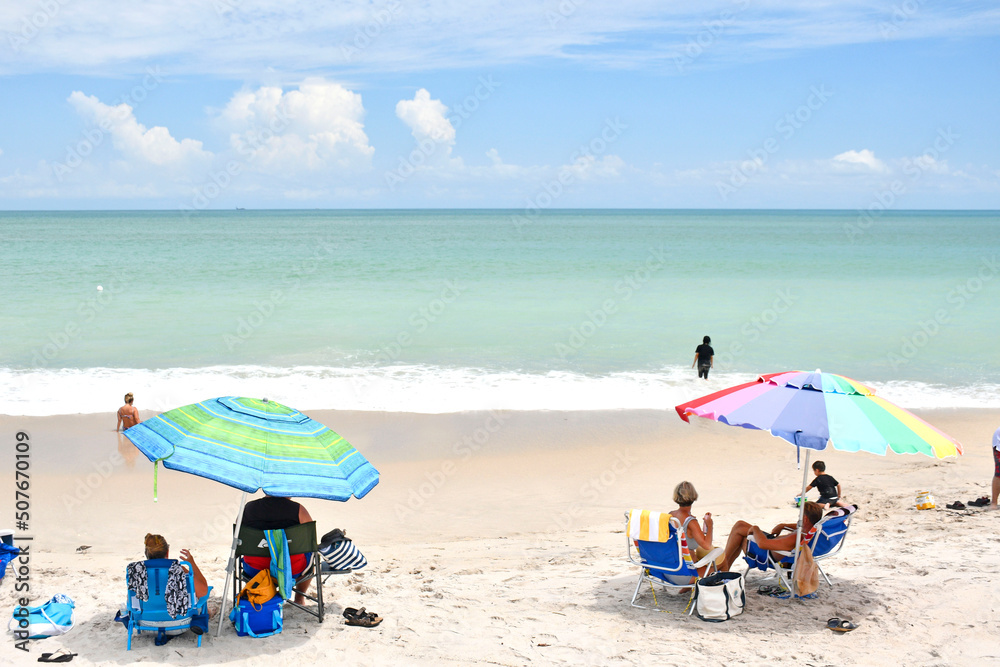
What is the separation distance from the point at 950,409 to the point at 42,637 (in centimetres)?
1464

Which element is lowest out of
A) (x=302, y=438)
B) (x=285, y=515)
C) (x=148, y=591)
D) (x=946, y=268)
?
(x=148, y=591)

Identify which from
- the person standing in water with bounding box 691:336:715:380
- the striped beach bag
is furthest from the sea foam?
the striped beach bag

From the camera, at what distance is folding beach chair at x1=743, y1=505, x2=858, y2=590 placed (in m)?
6.32

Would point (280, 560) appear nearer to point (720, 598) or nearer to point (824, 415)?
point (720, 598)

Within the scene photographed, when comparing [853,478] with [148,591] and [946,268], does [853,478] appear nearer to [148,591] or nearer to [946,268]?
[148,591]

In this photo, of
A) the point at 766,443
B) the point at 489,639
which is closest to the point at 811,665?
the point at 489,639

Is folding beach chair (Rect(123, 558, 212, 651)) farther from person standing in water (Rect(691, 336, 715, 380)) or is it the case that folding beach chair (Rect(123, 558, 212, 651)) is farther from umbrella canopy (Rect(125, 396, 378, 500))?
person standing in water (Rect(691, 336, 715, 380))

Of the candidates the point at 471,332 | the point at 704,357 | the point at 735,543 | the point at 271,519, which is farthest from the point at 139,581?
the point at 471,332

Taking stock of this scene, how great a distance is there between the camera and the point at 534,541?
8320 mm

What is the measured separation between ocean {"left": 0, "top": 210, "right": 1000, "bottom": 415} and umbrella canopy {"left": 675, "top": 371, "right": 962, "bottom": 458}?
27.3ft

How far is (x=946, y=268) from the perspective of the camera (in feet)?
144

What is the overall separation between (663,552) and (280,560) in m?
2.89

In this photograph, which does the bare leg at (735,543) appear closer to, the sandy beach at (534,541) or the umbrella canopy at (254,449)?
the sandy beach at (534,541)

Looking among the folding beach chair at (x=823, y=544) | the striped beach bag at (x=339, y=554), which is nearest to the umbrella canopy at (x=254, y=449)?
the striped beach bag at (x=339, y=554)
